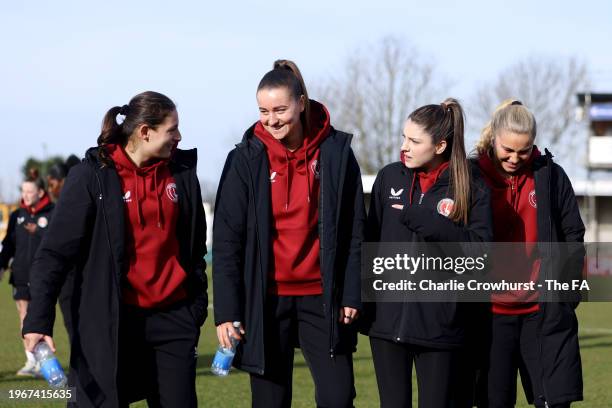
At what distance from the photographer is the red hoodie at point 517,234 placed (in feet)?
20.9

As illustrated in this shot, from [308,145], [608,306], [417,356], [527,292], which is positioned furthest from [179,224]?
[608,306]

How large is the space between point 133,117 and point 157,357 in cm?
123

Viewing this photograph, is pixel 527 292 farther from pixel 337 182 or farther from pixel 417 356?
pixel 337 182

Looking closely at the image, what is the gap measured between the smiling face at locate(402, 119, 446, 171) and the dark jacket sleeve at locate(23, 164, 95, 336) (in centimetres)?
169

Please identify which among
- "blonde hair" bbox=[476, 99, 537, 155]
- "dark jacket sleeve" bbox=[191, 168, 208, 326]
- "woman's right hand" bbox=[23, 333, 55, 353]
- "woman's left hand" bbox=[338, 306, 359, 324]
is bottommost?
"woman's right hand" bbox=[23, 333, 55, 353]

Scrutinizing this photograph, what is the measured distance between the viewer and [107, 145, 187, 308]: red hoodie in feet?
18.5

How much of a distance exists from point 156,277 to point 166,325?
252mm

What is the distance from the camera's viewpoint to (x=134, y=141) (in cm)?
573

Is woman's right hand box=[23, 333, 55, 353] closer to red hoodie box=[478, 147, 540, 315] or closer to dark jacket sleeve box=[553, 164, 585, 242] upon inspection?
red hoodie box=[478, 147, 540, 315]

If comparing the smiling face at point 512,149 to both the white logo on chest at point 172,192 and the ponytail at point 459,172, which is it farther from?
the white logo on chest at point 172,192

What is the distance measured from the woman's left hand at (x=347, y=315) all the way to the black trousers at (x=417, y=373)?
290 millimetres

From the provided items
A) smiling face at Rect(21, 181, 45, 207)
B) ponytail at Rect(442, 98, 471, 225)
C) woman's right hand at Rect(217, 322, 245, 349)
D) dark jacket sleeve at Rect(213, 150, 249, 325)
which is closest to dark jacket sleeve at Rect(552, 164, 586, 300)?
ponytail at Rect(442, 98, 471, 225)

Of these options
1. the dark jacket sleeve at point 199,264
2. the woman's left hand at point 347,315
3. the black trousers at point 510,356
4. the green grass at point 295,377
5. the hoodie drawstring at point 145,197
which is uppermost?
the hoodie drawstring at point 145,197

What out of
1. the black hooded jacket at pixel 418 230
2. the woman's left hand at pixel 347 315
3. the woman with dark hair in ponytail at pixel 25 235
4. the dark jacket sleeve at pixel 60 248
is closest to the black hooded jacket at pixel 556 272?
the black hooded jacket at pixel 418 230
